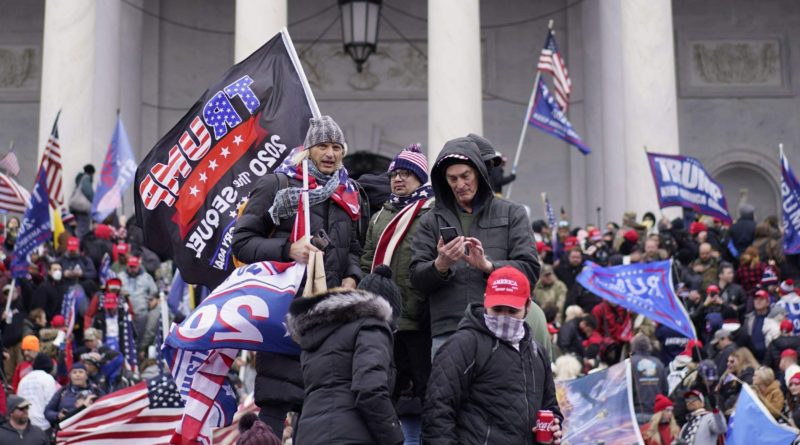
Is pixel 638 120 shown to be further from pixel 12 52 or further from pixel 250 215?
pixel 250 215

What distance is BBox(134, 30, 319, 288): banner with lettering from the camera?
30.8ft

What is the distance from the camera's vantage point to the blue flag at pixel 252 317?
322 inches

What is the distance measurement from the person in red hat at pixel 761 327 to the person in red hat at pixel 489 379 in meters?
9.14

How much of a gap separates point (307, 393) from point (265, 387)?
3.24 feet

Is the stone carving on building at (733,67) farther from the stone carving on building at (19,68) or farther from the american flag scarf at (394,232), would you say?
the american flag scarf at (394,232)

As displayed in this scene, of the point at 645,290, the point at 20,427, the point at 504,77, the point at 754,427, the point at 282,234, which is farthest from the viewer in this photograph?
the point at 504,77

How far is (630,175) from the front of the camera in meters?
23.6

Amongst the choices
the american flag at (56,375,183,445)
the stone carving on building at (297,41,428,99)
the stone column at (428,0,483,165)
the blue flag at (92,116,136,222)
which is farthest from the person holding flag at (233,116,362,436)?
the stone carving on building at (297,41,428,99)

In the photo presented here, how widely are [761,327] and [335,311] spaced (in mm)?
9699

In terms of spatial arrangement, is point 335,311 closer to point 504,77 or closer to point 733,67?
point 504,77

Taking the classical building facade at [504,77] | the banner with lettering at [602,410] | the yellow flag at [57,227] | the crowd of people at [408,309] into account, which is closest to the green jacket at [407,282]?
the crowd of people at [408,309]

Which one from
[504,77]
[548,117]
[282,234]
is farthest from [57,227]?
[504,77]

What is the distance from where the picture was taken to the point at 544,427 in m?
7.05

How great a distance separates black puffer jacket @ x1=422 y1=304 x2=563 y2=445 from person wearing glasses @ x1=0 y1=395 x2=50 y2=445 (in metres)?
7.70
